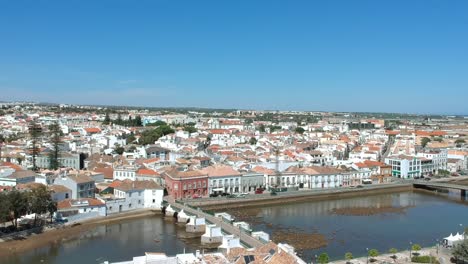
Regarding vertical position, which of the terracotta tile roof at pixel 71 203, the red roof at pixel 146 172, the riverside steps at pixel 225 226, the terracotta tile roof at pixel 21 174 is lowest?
the riverside steps at pixel 225 226

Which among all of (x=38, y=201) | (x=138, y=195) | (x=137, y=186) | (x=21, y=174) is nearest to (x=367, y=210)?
(x=138, y=195)

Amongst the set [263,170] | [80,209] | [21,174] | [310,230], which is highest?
[21,174]

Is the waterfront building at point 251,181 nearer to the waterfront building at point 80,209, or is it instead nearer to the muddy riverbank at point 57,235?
the muddy riverbank at point 57,235

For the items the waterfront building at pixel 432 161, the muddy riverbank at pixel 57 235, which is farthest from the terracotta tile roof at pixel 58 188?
the waterfront building at pixel 432 161

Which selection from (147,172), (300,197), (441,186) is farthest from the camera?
(441,186)

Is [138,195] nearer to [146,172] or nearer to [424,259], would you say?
[146,172]
